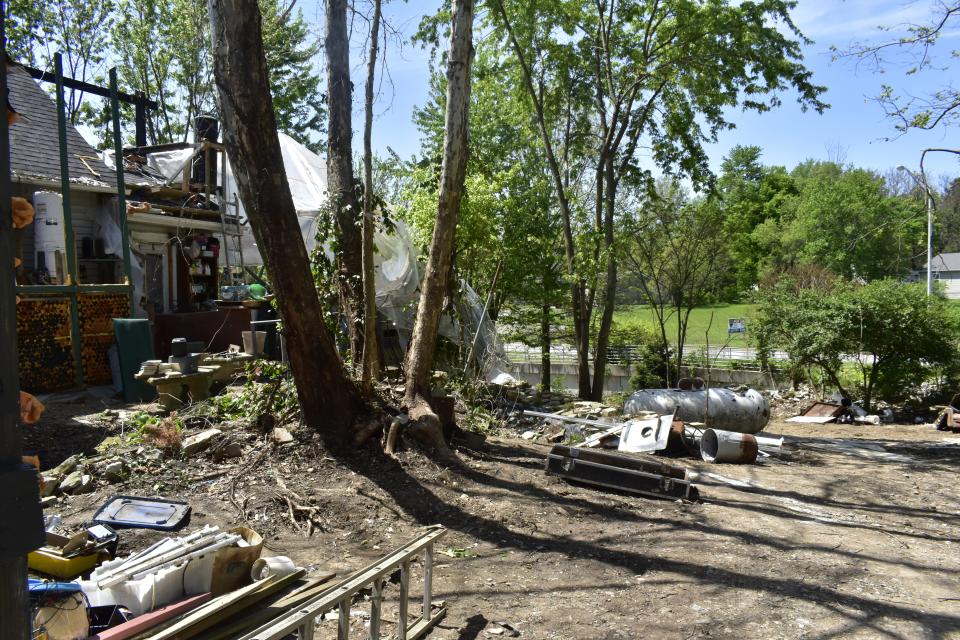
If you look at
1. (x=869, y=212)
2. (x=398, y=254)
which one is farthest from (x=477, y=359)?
(x=869, y=212)

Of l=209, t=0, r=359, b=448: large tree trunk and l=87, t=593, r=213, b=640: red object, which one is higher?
l=209, t=0, r=359, b=448: large tree trunk

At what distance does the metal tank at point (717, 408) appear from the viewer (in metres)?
12.1

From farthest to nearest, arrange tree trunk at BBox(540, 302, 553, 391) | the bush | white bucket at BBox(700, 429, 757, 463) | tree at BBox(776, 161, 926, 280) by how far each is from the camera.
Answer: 1. tree at BBox(776, 161, 926, 280)
2. tree trunk at BBox(540, 302, 553, 391)
3. the bush
4. white bucket at BBox(700, 429, 757, 463)

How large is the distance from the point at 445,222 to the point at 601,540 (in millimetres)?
3859

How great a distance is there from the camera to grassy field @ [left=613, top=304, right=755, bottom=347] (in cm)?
2680

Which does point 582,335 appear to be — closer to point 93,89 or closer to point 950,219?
point 93,89

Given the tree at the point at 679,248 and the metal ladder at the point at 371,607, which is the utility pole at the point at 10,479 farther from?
the tree at the point at 679,248

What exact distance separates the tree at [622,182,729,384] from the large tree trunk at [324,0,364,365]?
1013cm

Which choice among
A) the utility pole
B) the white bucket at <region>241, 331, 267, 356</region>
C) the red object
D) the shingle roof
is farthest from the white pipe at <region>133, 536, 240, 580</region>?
the shingle roof

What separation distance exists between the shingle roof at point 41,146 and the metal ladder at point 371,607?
11.9m

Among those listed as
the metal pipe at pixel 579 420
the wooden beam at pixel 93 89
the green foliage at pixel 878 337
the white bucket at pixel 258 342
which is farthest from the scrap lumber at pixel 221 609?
the green foliage at pixel 878 337

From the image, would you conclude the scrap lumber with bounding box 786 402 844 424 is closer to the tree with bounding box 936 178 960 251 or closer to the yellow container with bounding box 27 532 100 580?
the tree with bounding box 936 178 960 251

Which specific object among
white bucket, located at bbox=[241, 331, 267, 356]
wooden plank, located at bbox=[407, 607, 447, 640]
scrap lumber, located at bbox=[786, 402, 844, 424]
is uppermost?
white bucket, located at bbox=[241, 331, 267, 356]

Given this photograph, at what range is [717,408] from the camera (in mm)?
12156
